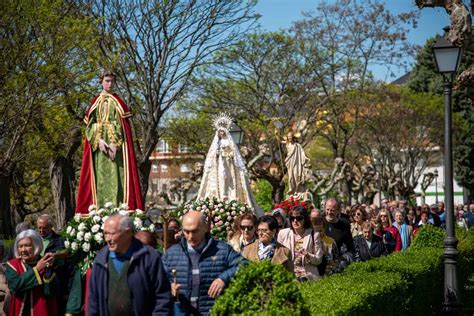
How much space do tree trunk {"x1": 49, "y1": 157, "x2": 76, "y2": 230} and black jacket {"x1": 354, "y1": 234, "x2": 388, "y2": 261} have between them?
1431 centimetres

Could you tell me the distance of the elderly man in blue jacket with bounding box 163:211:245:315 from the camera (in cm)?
653

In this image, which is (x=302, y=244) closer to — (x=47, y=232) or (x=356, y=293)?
(x=356, y=293)

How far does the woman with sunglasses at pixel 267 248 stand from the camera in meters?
8.48

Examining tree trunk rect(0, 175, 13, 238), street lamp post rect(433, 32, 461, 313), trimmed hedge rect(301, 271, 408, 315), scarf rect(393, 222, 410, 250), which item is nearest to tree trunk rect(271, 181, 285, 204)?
tree trunk rect(0, 175, 13, 238)

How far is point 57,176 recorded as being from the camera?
26.1 meters

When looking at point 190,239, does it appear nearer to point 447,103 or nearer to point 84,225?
point 84,225

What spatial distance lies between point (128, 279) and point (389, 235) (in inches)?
349

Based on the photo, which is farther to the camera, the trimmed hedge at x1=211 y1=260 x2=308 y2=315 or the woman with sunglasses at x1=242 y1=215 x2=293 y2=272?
the woman with sunglasses at x1=242 y1=215 x2=293 y2=272

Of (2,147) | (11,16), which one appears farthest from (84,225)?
(2,147)

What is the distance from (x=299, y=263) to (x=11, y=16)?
10.5m

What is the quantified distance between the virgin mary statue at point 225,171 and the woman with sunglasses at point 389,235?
4188 mm

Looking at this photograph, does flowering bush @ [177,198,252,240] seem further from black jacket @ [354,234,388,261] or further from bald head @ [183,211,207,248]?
bald head @ [183,211,207,248]

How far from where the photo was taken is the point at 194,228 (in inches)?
257

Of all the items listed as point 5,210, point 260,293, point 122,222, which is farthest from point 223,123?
point 260,293
